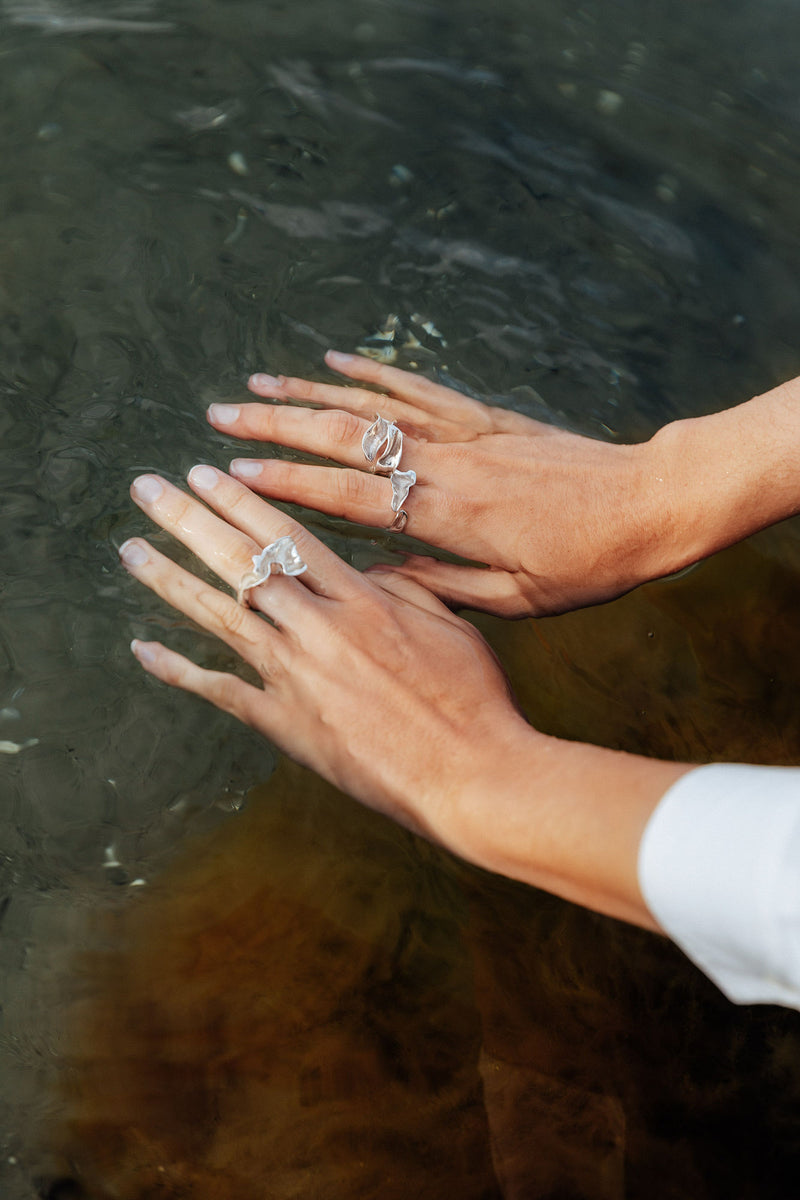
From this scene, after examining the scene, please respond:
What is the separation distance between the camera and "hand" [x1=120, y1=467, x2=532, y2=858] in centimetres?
135

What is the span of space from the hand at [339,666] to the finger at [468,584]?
59 millimetres

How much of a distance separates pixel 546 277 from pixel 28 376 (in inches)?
47.7

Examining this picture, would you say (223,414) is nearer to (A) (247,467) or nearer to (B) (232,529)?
(A) (247,467)

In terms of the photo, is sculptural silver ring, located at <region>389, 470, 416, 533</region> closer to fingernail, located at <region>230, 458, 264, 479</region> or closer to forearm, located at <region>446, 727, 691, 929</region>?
fingernail, located at <region>230, 458, 264, 479</region>

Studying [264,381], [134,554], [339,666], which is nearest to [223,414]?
[264,381]

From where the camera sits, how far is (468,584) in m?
1.65

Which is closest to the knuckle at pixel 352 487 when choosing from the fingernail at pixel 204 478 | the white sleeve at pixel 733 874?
the fingernail at pixel 204 478

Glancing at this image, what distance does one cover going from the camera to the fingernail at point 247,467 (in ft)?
5.29

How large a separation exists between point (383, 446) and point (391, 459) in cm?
3

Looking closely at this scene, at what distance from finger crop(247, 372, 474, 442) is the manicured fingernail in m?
0.59

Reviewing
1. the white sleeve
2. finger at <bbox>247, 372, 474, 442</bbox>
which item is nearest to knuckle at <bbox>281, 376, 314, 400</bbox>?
finger at <bbox>247, 372, 474, 442</bbox>

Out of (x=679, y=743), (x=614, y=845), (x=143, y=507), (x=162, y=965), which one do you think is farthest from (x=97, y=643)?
(x=679, y=743)

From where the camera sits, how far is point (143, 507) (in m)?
1.57

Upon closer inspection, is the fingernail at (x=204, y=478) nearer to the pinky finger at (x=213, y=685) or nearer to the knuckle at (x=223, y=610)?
the knuckle at (x=223, y=610)
